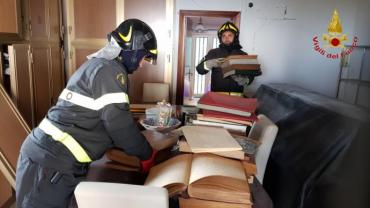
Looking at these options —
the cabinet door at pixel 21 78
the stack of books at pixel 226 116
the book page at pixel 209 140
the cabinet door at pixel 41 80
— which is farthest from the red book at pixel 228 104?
the cabinet door at pixel 41 80

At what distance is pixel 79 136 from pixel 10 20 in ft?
6.39

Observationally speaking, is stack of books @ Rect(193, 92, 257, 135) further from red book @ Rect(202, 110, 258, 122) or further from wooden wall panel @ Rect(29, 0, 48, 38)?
wooden wall panel @ Rect(29, 0, 48, 38)

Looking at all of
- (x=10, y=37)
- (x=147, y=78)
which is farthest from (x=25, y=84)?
(x=147, y=78)

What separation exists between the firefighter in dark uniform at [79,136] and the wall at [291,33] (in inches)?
112

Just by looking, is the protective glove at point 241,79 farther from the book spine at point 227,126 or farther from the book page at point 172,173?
the book page at point 172,173

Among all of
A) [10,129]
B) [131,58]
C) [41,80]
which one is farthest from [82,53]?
[131,58]

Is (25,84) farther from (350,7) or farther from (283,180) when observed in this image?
(350,7)

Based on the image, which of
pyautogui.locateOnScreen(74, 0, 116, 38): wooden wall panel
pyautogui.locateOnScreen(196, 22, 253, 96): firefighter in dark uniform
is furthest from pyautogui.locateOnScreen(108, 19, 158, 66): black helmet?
pyautogui.locateOnScreen(74, 0, 116, 38): wooden wall panel

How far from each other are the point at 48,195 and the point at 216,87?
1.93 meters

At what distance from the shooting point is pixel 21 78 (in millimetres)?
2465

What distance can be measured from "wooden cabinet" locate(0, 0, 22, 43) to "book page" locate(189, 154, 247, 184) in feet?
7.28

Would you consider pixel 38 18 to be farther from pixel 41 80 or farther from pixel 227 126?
pixel 227 126

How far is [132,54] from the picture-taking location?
1080mm

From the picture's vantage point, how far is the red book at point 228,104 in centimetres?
120
